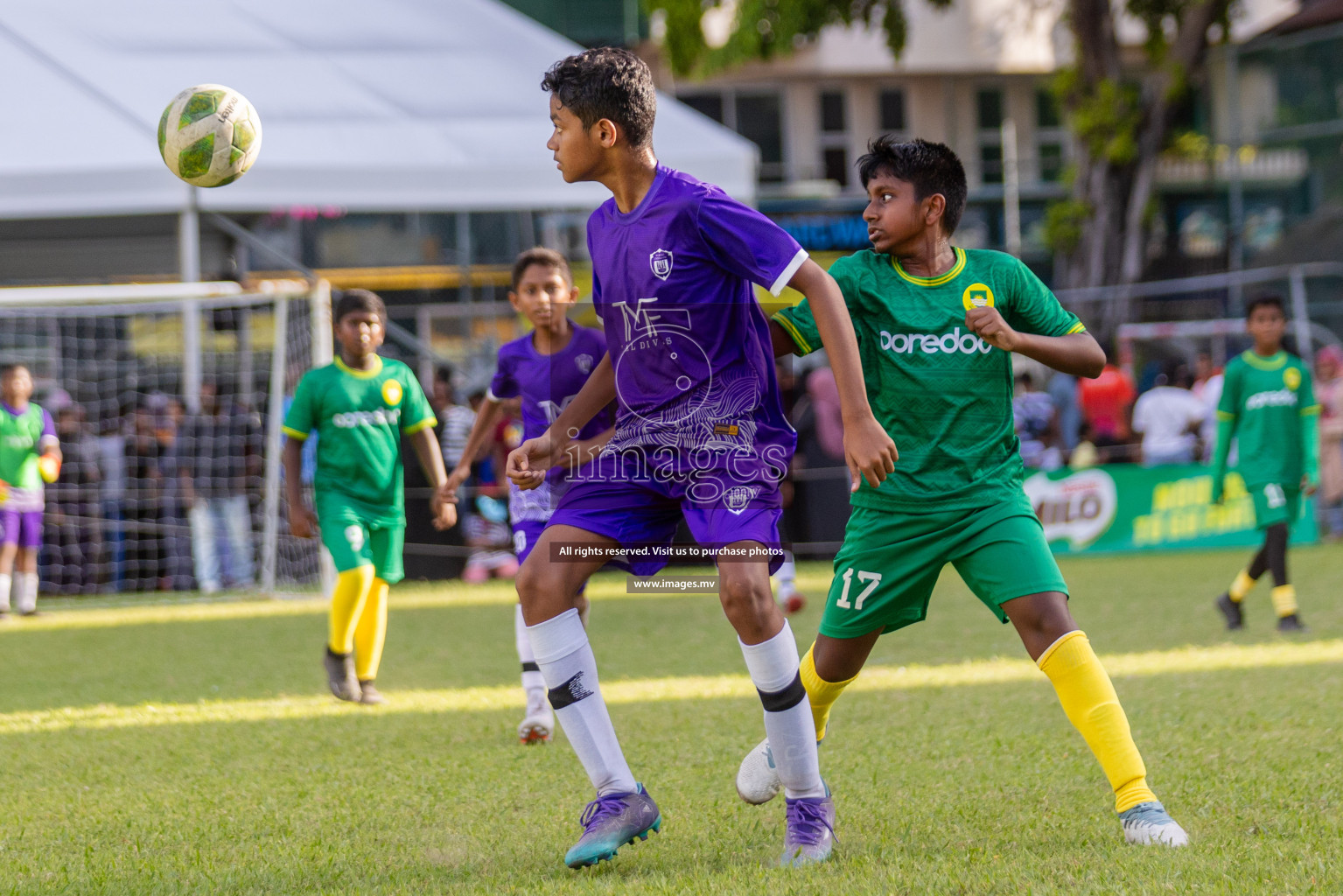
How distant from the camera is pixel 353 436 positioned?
6969mm

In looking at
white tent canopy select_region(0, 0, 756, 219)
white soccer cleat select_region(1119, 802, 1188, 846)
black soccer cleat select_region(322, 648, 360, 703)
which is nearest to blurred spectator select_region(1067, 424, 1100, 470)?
white tent canopy select_region(0, 0, 756, 219)

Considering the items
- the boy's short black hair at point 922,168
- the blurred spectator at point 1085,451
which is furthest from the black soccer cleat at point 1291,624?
the blurred spectator at point 1085,451


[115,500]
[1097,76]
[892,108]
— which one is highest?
[892,108]

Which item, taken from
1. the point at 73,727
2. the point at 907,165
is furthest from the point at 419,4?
the point at 907,165

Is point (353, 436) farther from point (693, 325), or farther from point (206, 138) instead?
point (693, 325)

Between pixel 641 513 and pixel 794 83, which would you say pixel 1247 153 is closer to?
pixel 794 83

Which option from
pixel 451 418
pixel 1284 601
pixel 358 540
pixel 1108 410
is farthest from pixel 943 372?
pixel 1108 410

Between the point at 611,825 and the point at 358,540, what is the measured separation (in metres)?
3.54

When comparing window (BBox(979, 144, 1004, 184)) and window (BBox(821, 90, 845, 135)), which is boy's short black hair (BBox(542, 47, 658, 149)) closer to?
window (BBox(821, 90, 845, 135))

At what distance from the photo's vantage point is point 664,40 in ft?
71.2

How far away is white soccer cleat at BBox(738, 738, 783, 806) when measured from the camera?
411 centimetres

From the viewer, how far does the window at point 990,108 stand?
31.9 m

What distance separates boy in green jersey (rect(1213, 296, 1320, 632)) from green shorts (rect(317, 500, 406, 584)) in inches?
197

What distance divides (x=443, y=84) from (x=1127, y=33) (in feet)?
67.9
